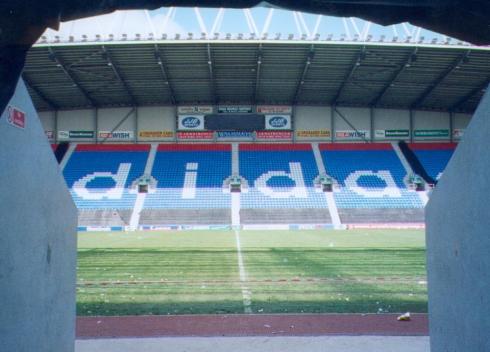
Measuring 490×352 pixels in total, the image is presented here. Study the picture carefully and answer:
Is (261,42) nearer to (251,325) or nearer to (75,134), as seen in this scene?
(75,134)

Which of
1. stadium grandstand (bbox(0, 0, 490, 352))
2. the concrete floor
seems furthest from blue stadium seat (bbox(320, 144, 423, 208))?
the concrete floor

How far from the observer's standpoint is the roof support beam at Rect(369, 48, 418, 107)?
91.8 ft

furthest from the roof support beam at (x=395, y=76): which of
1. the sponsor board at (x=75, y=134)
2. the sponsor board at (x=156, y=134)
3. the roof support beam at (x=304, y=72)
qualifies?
the sponsor board at (x=75, y=134)


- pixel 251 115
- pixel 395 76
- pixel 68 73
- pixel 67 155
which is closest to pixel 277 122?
pixel 251 115

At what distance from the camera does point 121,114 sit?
3747 cm

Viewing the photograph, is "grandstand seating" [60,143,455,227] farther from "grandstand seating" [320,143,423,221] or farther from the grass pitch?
the grass pitch

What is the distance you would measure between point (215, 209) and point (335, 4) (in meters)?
30.5

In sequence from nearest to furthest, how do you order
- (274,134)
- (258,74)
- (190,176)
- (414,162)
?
(258,74) < (190,176) < (414,162) < (274,134)

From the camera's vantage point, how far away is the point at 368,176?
36.3 m

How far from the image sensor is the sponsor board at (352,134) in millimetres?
38312

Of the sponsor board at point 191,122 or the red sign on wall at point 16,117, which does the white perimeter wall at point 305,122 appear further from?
the red sign on wall at point 16,117

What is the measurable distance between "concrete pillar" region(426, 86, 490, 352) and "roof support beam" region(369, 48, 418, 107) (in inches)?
1027

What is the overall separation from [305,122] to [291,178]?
183 inches

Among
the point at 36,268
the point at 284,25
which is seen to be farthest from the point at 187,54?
the point at 36,268
